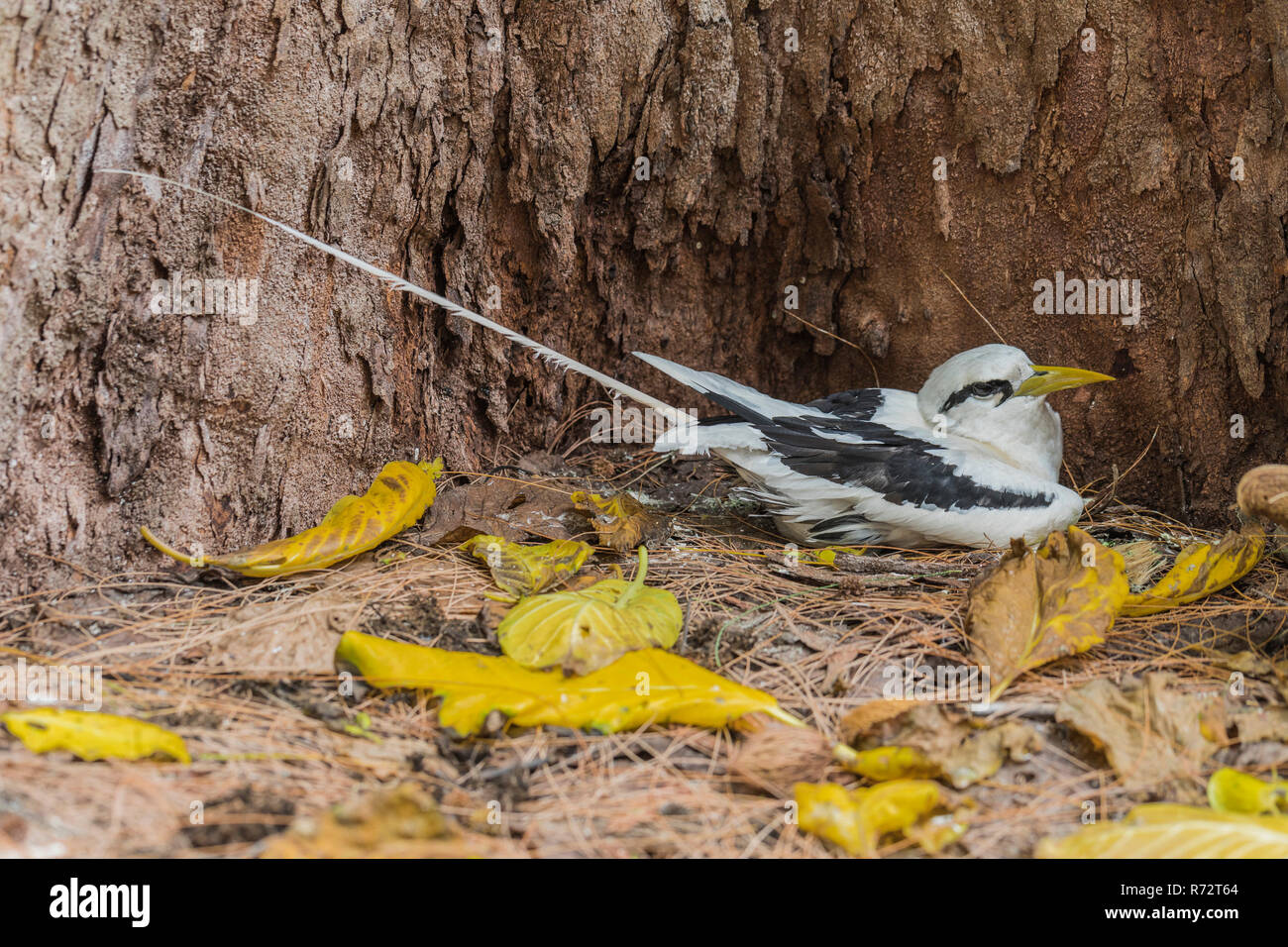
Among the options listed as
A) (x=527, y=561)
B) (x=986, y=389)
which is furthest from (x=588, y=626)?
(x=986, y=389)

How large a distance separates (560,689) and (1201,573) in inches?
83.1

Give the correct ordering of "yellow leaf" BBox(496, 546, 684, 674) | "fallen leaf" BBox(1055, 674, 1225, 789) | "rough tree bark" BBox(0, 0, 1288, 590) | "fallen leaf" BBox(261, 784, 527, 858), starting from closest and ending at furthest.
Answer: "fallen leaf" BBox(261, 784, 527, 858) < "fallen leaf" BBox(1055, 674, 1225, 789) < "yellow leaf" BBox(496, 546, 684, 674) < "rough tree bark" BBox(0, 0, 1288, 590)

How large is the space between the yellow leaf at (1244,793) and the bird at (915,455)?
139 centimetres

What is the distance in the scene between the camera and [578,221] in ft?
13.4

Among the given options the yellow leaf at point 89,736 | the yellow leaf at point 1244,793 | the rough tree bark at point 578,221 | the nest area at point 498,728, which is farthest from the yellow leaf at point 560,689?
the rough tree bark at point 578,221

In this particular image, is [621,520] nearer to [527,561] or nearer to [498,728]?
[527,561]

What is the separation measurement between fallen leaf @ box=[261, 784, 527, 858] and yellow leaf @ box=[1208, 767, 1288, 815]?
1.53 m

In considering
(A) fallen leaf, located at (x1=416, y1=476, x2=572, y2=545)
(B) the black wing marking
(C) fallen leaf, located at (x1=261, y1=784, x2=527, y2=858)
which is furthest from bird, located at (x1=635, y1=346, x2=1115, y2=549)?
(C) fallen leaf, located at (x1=261, y1=784, x2=527, y2=858)

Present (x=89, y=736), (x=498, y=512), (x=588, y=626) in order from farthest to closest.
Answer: (x=498, y=512)
(x=588, y=626)
(x=89, y=736)

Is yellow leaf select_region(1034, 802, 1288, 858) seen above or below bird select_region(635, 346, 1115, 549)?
below

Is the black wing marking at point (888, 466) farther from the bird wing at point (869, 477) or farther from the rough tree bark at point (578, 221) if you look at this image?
the rough tree bark at point (578, 221)

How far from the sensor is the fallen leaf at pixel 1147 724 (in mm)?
2291

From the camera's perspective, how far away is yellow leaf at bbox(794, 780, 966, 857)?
6.72 feet

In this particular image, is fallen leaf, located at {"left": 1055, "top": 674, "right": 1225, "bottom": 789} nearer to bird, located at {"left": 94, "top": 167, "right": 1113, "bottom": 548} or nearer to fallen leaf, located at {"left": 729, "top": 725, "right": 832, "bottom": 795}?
fallen leaf, located at {"left": 729, "top": 725, "right": 832, "bottom": 795}
